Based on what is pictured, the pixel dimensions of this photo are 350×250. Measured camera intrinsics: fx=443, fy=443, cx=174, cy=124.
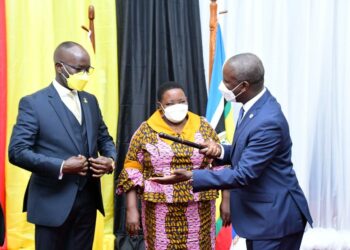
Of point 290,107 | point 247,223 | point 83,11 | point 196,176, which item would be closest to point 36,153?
point 196,176

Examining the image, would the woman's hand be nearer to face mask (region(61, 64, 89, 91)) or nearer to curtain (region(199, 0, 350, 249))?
face mask (region(61, 64, 89, 91))

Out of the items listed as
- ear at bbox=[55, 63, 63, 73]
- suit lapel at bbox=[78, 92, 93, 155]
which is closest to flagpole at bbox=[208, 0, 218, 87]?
suit lapel at bbox=[78, 92, 93, 155]

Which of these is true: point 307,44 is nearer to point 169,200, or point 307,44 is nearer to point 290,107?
point 290,107

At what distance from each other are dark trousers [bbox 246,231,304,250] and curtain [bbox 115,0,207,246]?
175 cm

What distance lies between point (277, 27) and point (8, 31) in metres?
2.16

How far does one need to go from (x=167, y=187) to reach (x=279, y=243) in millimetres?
783

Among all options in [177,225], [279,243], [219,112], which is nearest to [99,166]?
[177,225]

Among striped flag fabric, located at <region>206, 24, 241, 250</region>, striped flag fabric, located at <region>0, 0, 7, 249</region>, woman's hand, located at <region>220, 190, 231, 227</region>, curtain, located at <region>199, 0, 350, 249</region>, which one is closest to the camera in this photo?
woman's hand, located at <region>220, 190, 231, 227</region>

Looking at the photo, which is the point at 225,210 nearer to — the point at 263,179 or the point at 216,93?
the point at 263,179

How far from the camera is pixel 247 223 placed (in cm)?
194

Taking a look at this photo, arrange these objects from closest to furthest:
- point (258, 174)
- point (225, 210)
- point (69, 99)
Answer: point (258, 174), point (69, 99), point (225, 210)

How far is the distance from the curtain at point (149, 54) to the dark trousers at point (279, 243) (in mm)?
1753

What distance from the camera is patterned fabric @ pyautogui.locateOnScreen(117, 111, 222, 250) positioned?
2475mm

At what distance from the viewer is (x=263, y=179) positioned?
1918 millimetres
